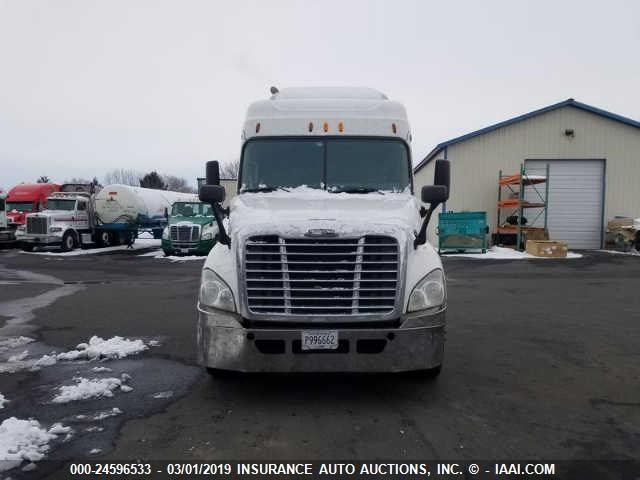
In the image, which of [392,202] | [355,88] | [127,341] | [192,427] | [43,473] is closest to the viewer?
[43,473]

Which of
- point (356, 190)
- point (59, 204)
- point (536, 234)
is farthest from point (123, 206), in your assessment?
point (356, 190)

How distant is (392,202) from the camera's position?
5309mm

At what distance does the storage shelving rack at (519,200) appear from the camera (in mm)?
21406

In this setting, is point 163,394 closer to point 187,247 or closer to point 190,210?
point 187,247

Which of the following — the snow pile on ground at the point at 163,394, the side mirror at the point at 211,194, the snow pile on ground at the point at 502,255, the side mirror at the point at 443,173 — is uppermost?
the side mirror at the point at 443,173

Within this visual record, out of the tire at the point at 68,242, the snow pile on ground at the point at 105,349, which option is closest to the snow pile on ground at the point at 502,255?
the snow pile on ground at the point at 105,349

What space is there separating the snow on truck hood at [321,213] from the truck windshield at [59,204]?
72.5ft

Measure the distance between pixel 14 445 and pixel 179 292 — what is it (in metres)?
7.75

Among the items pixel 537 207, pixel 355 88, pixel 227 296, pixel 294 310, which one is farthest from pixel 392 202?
pixel 537 207

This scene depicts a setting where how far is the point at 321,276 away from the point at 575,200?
22564 millimetres

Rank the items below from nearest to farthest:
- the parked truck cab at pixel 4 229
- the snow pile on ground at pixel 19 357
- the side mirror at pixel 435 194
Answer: the side mirror at pixel 435 194 < the snow pile on ground at pixel 19 357 < the parked truck cab at pixel 4 229

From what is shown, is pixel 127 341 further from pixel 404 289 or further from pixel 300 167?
pixel 404 289

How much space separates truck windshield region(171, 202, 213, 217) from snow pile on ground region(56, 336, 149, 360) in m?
14.9

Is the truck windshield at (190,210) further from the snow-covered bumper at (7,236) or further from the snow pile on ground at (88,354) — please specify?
the snow pile on ground at (88,354)
